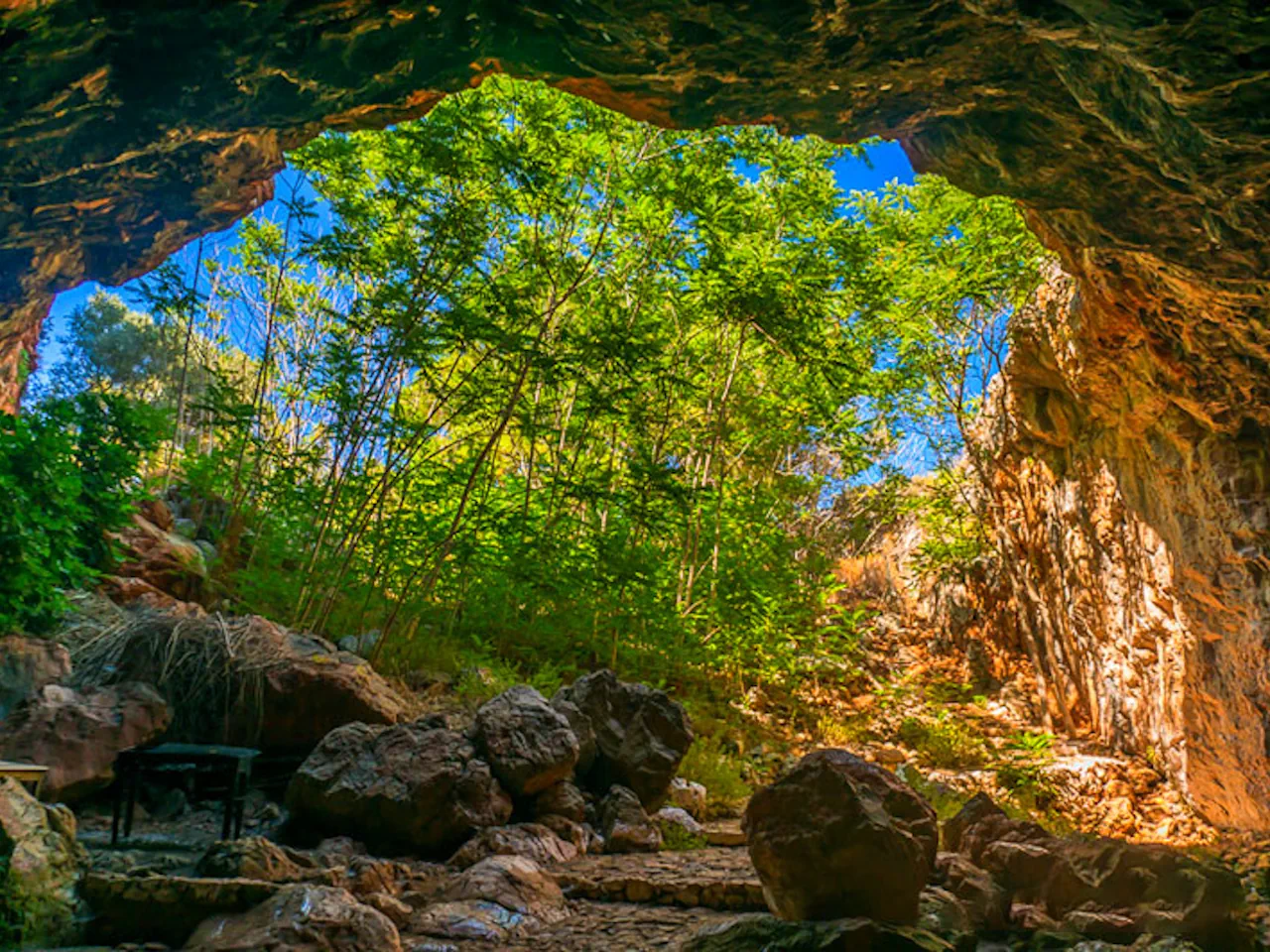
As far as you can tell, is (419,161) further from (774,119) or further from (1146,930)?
(1146,930)

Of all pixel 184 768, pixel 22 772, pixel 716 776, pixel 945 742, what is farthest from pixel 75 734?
pixel 945 742

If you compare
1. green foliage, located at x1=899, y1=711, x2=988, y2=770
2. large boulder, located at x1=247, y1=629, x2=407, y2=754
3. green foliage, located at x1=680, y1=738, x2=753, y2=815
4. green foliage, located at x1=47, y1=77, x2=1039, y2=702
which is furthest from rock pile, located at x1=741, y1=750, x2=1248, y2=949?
green foliage, located at x1=899, y1=711, x2=988, y2=770

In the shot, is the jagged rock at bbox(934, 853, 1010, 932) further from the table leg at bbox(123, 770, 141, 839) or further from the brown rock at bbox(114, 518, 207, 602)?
the brown rock at bbox(114, 518, 207, 602)

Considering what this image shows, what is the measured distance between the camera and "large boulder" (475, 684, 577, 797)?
4.96 meters

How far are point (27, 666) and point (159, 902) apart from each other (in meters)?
2.37

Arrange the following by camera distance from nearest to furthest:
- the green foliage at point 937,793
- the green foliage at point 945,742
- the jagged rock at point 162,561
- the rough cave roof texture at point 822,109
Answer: the rough cave roof texture at point 822,109, the jagged rock at point 162,561, the green foliage at point 937,793, the green foliage at point 945,742

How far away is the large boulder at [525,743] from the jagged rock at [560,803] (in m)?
0.05

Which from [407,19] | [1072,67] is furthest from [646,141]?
[1072,67]

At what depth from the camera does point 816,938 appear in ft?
9.61

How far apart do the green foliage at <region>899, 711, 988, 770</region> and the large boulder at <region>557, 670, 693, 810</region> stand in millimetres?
3916

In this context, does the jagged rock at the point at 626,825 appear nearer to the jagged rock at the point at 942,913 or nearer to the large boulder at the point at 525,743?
the large boulder at the point at 525,743

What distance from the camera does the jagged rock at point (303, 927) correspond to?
2688mm

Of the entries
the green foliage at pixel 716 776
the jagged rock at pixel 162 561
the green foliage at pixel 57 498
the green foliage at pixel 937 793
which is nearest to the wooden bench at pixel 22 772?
the green foliage at pixel 57 498

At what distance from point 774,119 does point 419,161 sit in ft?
10.8
